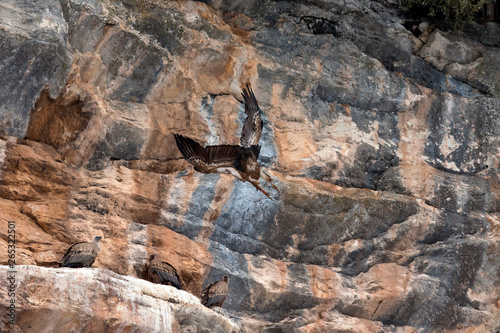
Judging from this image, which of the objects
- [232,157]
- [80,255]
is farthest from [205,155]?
[80,255]

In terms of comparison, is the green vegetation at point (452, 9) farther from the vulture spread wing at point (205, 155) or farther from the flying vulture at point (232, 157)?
the vulture spread wing at point (205, 155)

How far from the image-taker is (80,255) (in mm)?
6438

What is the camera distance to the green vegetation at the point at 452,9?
10.2m

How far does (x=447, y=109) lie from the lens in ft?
31.4

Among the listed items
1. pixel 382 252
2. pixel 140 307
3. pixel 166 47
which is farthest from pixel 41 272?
pixel 382 252

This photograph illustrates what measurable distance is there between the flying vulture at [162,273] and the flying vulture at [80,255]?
2.71 ft

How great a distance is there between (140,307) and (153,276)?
3.37 ft

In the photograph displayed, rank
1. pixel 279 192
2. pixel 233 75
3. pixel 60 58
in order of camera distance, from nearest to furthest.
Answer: pixel 60 58 < pixel 279 192 < pixel 233 75

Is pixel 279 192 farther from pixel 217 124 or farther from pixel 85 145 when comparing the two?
pixel 85 145

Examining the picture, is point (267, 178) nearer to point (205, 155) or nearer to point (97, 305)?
point (205, 155)

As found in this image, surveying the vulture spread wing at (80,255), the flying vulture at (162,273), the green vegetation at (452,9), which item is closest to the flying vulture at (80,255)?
the vulture spread wing at (80,255)

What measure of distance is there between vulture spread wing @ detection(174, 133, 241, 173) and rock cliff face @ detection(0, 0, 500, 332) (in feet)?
0.63

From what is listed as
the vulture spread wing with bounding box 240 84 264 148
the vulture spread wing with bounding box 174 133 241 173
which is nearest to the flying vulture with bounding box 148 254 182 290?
the vulture spread wing with bounding box 174 133 241 173

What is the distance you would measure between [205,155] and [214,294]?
2.11 meters
